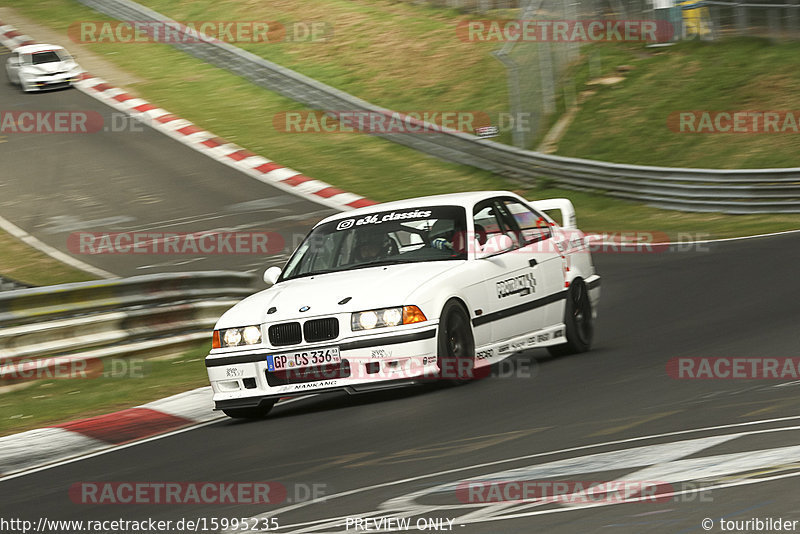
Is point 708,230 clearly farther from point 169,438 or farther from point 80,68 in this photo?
point 80,68

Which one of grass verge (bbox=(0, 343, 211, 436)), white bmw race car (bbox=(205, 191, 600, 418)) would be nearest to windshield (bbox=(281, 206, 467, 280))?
white bmw race car (bbox=(205, 191, 600, 418))

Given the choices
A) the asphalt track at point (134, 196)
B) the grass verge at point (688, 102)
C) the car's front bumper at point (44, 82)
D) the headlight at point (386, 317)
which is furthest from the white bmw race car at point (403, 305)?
the car's front bumper at point (44, 82)

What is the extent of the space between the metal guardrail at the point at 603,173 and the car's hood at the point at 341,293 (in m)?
11.5

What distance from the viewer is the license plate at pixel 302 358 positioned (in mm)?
7953

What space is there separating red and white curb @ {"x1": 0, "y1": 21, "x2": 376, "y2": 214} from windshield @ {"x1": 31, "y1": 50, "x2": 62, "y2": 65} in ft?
2.75

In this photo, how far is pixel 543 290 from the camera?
9445 mm

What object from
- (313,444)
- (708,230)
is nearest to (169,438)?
(313,444)

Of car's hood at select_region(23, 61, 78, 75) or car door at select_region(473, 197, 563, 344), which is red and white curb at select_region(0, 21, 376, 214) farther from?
car door at select_region(473, 197, 563, 344)

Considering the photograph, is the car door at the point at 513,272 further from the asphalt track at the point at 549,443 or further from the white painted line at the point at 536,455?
the white painted line at the point at 536,455

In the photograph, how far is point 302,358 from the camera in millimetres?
8008

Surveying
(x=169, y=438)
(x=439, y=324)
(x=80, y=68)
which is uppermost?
(x=80, y=68)

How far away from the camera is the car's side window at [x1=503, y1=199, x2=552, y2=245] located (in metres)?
9.70

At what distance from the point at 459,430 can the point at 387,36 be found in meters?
25.0

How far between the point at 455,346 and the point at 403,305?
21.7 inches
